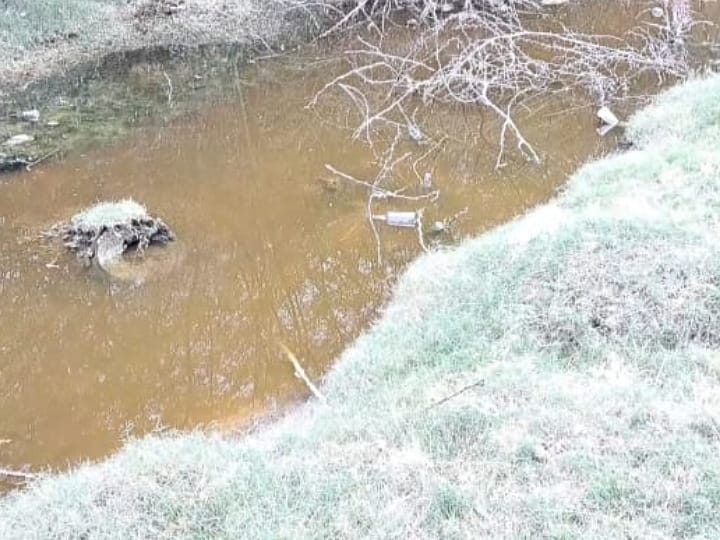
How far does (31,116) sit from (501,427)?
6.30 m

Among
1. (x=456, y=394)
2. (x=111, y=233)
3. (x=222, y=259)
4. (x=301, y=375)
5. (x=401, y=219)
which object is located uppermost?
(x=456, y=394)

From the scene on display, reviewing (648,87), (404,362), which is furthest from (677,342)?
(648,87)

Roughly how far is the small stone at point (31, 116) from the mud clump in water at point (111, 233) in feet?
7.01

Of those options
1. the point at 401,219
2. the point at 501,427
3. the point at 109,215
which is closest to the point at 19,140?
the point at 109,215

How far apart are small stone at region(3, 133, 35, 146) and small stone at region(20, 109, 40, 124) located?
318mm

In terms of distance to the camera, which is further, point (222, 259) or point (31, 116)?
point (31, 116)

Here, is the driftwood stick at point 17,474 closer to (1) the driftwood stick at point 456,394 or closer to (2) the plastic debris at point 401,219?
(1) the driftwood stick at point 456,394

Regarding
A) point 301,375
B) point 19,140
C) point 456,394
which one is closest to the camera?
point 456,394

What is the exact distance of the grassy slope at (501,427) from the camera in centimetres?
368

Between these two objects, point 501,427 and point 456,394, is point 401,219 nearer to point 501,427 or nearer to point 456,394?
Result: point 456,394

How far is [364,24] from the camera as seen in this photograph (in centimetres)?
1055

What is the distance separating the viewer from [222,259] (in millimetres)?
6559

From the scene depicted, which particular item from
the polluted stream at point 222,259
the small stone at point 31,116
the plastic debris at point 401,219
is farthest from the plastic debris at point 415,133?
the small stone at point 31,116

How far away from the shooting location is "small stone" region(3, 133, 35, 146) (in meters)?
8.17
